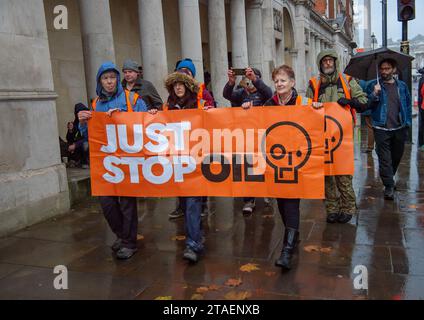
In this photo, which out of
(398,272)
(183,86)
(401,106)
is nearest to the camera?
(398,272)

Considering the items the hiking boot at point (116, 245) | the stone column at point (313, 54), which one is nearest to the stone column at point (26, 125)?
the hiking boot at point (116, 245)

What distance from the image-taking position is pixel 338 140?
4801 mm

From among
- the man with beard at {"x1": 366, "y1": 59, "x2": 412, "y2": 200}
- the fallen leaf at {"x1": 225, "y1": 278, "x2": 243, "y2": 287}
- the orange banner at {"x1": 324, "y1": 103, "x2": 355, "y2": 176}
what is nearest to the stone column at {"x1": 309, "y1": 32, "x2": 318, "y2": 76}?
the man with beard at {"x1": 366, "y1": 59, "x2": 412, "y2": 200}

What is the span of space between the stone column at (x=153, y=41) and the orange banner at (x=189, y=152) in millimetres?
4560

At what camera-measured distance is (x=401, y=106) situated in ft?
21.0

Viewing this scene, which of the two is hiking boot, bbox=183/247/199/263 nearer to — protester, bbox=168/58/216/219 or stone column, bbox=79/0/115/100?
protester, bbox=168/58/216/219

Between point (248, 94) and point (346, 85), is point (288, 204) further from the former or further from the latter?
point (248, 94)

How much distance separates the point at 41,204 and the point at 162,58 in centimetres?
453

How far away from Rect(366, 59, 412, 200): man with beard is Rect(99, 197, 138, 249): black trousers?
3777mm

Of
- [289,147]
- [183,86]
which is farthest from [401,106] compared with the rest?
[183,86]

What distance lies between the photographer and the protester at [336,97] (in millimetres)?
5117

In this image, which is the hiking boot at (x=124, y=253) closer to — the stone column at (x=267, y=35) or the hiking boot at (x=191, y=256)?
the hiking boot at (x=191, y=256)

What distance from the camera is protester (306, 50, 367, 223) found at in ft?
16.8

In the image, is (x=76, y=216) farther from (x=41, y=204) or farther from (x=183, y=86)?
(x=183, y=86)
